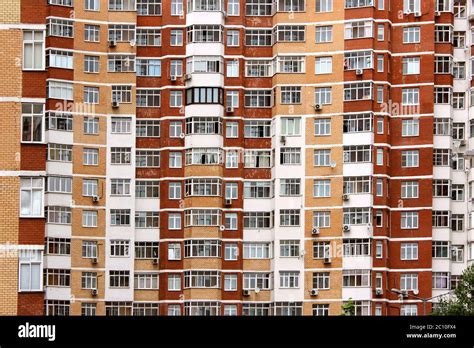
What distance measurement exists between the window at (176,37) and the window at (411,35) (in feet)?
52.7

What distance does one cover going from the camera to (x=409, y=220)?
98.8 meters

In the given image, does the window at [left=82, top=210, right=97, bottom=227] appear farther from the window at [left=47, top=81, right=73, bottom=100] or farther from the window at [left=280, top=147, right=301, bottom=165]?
the window at [left=280, top=147, right=301, bottom=165]

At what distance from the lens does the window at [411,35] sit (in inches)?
3927

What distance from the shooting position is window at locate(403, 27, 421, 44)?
9975 centimetres

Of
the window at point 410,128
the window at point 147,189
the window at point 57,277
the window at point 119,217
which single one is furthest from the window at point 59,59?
the window at point 410,128

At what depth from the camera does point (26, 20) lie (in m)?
36.5

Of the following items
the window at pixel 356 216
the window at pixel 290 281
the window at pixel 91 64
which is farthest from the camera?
the window at pixel 91 64

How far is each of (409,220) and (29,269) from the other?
6386 centimetres

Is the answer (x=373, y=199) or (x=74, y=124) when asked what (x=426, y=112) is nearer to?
(x=373, y=199)

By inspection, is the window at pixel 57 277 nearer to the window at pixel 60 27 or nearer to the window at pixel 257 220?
the window at pixel 257 220

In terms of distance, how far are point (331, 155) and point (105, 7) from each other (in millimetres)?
19335

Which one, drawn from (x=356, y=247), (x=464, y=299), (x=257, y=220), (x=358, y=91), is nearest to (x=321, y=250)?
(x=356, y=247)

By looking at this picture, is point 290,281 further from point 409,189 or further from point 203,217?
point 409,189
